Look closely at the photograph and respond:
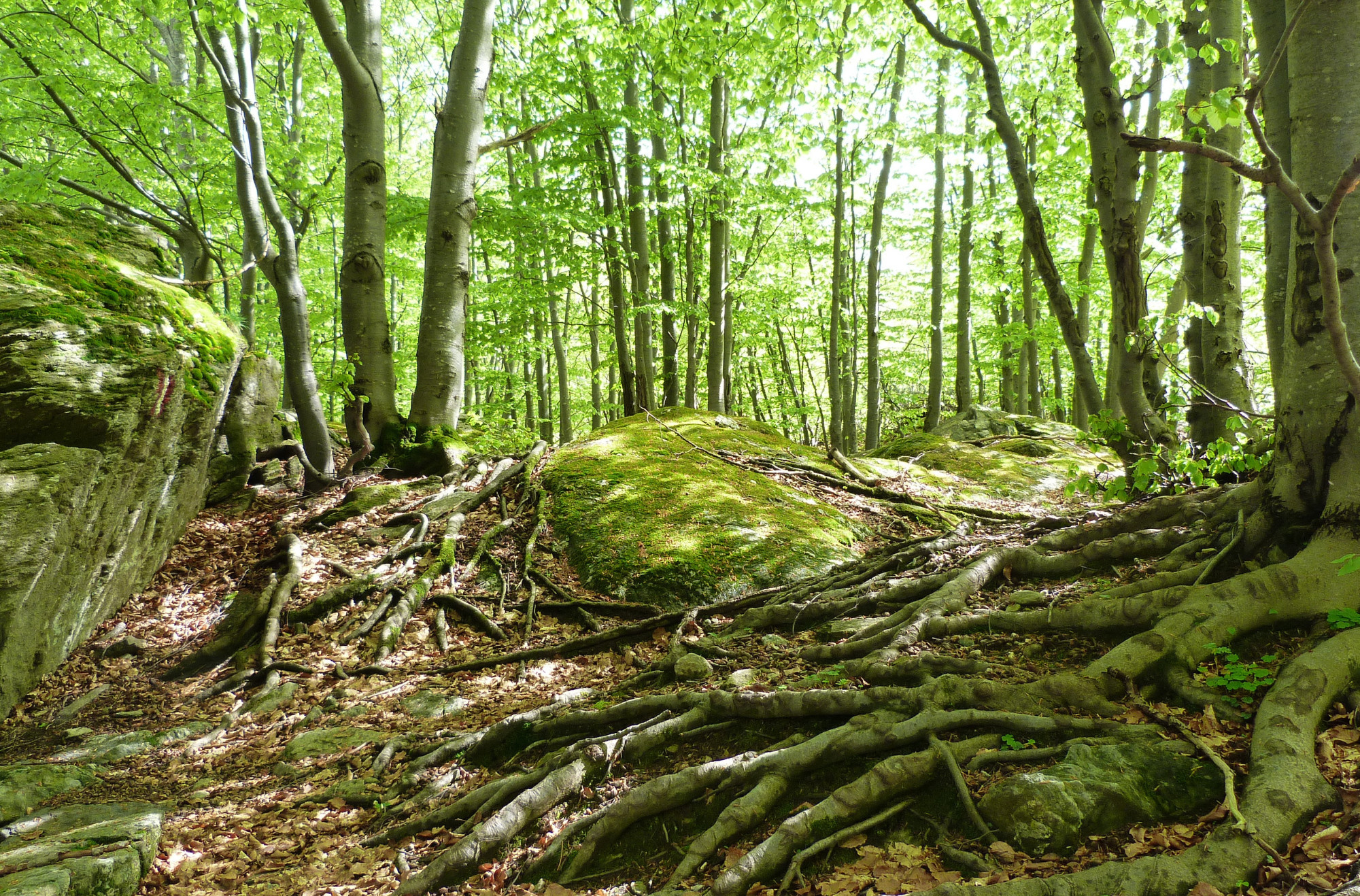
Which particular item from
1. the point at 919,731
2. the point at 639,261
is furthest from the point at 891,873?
the point at 639,261

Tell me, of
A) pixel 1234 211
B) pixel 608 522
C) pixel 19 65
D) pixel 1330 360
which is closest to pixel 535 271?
pixel 608 522

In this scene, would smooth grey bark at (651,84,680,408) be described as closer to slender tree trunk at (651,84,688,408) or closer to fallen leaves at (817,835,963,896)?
slender tree trunk at (651,84,688,408)

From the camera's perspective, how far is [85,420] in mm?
4613

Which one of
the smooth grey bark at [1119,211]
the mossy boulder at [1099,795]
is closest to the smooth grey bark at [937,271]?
the smooth grey bark at [1119,211]

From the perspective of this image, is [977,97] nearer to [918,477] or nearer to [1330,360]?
[918,477]

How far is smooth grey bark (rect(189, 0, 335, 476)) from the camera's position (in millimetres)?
7176

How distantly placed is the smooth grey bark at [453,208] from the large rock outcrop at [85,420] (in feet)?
7.12

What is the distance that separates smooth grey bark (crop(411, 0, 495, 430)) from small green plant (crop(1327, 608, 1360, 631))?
7897 mm

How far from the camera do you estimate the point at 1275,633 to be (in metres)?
2.88

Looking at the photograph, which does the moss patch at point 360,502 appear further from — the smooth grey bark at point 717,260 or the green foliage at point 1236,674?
the smooth grey bark at point 717,260

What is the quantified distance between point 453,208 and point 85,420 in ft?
15.1

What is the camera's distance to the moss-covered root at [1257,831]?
1.84 meters

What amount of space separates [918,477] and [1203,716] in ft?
23.2

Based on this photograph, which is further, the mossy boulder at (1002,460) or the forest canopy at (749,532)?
the mossy boulder at (1002,460)
